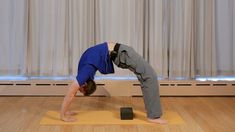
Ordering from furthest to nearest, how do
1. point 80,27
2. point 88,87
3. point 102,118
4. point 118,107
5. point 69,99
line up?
point 80,27, point 118,107, point 102,118, point 88,87, point 69,99

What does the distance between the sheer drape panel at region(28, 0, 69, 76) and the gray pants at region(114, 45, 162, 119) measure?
1.56m

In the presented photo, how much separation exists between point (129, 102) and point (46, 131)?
5.21 feet

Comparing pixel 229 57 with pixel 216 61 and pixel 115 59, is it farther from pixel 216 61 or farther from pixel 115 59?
pixel 115 59

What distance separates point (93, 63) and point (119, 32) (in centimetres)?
152

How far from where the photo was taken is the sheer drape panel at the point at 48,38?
209 inches

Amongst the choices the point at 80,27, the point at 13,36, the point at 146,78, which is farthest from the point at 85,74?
the point at 13,36

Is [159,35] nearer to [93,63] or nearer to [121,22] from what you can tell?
[121,22]

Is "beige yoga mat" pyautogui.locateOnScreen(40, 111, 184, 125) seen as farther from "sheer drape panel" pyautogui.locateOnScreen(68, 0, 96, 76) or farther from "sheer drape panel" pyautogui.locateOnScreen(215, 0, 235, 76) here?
"sheer drape panel" pyautogui.locateOnScreen(215, 0, 235, 76)

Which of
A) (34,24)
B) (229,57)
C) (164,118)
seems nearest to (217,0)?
(229,57)

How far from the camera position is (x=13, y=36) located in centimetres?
536

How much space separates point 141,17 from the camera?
532 cm

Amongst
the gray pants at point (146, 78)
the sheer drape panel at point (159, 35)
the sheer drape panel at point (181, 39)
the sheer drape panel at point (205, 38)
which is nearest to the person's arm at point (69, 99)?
the gray pants at point (146, 78)

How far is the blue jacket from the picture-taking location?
3898 mm

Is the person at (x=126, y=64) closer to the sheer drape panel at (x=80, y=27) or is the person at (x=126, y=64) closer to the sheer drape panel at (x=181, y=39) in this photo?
the sheer drape panel at (x=80, y=27)
